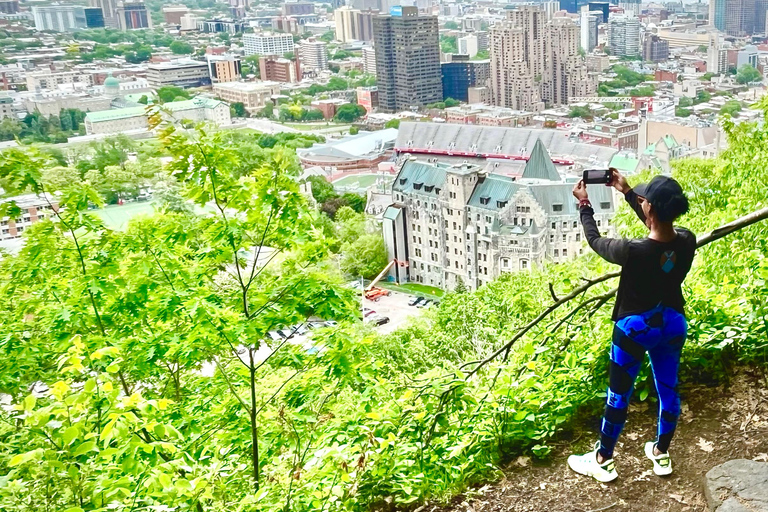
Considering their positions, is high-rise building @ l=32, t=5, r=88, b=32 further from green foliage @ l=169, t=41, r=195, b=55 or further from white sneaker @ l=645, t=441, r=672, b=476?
white sneaker @ l=645, t=441, r=672, b=476

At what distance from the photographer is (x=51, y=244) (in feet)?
6.91

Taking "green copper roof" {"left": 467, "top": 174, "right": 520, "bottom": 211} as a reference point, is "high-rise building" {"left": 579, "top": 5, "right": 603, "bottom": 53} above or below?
above

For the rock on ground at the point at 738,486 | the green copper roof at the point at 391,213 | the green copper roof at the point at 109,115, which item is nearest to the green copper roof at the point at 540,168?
the green copper roof at the point at 391,213

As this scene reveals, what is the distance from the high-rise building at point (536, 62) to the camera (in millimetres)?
26000

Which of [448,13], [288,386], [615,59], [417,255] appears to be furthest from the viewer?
[448,13]

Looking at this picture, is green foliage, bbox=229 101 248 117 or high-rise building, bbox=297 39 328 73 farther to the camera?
high-rise building, bbox=297 39 328 73

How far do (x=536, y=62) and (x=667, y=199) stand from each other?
26.0m

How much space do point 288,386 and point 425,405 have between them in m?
0.46

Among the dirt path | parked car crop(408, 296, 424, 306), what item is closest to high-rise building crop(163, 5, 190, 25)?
parked car crop(408, 296, 424, 306)

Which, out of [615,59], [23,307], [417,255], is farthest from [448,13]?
[23,307]

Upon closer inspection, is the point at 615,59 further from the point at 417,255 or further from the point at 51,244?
the point at 51,244

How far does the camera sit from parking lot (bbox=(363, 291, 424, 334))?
10781 mm

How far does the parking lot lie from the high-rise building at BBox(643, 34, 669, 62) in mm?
22810

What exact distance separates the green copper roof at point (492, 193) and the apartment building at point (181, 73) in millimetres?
15679
